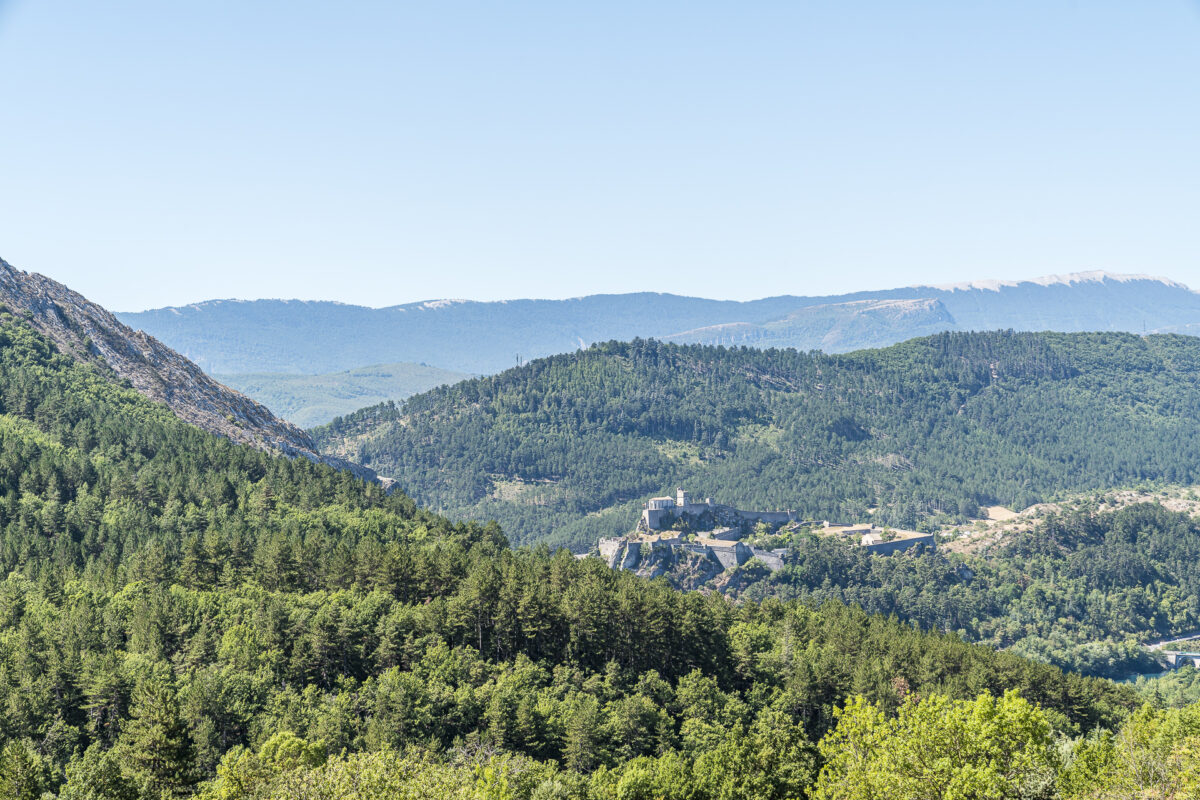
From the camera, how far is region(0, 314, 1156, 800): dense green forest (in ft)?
211

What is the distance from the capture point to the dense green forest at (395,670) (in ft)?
211

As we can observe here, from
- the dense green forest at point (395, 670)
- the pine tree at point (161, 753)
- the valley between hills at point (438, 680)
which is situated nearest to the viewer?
the valley between hills at point (438, 680)

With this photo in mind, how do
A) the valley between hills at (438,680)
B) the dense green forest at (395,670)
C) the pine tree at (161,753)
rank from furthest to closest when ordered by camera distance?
the dense green forest at (395,670)
the pine tree at (161,753)
the valley between hills at (438,680)

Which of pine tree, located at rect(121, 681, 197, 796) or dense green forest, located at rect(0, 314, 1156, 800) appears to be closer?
pine tree, located at rect(121, 681, 197, 796)

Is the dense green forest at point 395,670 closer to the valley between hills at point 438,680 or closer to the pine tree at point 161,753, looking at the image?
the pine tree at point 161,753

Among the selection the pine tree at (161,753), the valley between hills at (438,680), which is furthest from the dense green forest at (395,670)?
the valley between hills at (438,680)

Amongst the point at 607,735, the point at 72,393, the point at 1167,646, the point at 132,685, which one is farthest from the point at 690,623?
the point at 1167,646

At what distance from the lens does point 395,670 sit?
8275 cm

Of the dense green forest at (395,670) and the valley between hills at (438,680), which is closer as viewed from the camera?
the valley between hills at (438,680)

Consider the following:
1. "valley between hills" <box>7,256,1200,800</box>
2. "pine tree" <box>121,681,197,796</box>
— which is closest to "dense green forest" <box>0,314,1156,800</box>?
"pine tree" <box>121,681,197,796</box>

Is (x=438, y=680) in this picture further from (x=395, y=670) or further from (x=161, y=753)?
(x=161, y=753)

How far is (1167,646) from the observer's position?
19925cm

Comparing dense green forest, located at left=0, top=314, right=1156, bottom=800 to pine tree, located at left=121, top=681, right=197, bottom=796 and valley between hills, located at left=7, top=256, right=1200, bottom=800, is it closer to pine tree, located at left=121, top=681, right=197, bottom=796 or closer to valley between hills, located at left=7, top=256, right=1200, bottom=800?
pine tree, located at left=121, top=681, right=197, bottom=796

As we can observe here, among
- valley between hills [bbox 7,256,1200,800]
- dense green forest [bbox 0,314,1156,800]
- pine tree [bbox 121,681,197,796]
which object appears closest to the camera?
valley between hills [bbox 7,256,1200,800]
